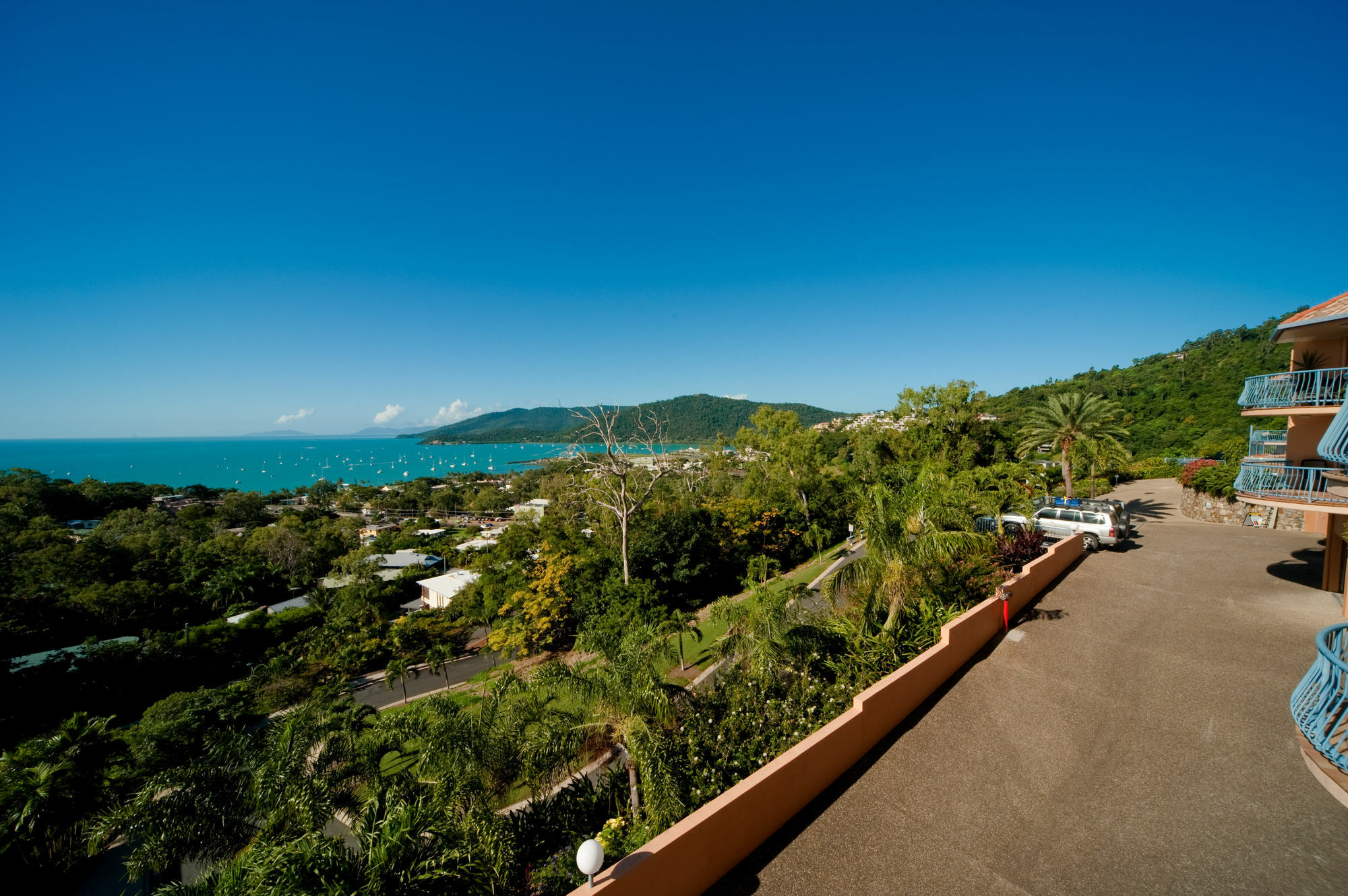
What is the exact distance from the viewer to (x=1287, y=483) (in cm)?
988

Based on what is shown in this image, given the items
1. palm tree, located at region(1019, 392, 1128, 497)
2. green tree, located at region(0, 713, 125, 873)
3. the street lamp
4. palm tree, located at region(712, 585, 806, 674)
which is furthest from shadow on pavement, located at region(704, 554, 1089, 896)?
palm tree, located at region(1019, 392, 1128, 497)

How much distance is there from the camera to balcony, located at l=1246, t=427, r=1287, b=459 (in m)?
11.0

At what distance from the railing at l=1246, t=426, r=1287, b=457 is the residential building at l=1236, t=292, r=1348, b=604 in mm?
42

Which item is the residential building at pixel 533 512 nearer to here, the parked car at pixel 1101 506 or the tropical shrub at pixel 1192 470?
the parked car at pixel 1101 506

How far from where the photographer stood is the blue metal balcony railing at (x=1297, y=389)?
930 cm

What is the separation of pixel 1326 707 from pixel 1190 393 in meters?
53.2

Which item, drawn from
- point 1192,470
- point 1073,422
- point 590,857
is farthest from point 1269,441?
point 590,857

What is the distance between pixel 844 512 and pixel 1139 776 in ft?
76.1

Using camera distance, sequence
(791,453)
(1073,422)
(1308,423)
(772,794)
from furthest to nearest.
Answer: (791,453) → (1073,422) → (1308,423) → (772,794)

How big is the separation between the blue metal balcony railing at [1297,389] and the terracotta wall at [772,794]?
8911mm

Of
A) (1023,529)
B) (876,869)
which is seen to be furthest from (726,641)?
(1023,529)

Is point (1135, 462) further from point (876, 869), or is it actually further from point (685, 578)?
point (876, 869)

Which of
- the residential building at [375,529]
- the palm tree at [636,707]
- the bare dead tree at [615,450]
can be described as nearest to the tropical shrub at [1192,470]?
the bare dead tree at [615,450]

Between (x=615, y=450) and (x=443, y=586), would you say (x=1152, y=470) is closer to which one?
(x=615, y=450)
